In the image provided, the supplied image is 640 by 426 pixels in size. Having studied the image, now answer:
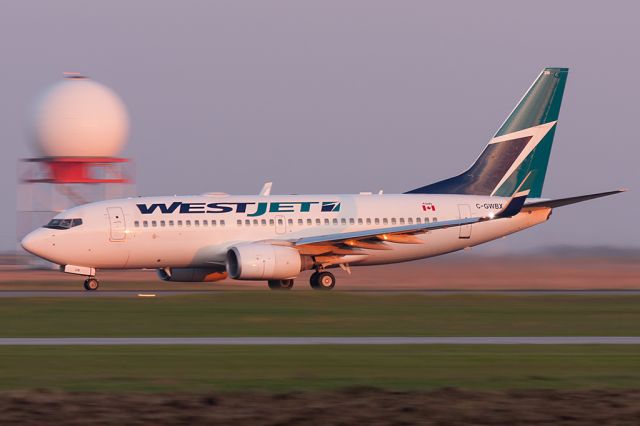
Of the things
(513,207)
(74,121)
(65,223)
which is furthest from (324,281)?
(74,121)

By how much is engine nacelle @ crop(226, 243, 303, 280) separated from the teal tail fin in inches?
335

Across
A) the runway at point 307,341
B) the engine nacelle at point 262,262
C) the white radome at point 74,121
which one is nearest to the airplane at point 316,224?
the engine nacelle at point 262,262

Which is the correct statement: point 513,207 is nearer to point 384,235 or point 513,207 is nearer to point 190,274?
point 384,235

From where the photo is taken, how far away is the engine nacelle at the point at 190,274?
152ft

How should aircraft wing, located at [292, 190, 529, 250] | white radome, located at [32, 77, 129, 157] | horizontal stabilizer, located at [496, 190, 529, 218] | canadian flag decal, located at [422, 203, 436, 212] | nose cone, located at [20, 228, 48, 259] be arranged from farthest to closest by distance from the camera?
white radome, located at [32, 77, 129, 157] → canadian flag decal, located at [422, 203, 436, 212] → horizontal stabilizer, located at [496, 190, 529, 218] → aircraft wing, located at [292, 190, 529, 250] → nose cone, located at [20, 228, 48, 259]

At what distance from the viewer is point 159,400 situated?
1639 centimetres

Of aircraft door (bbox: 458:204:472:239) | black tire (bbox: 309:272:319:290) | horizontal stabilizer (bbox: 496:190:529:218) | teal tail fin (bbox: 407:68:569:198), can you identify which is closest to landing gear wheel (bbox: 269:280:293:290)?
black tire (bbox: 309:272:319:290)

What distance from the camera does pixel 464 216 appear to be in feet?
158

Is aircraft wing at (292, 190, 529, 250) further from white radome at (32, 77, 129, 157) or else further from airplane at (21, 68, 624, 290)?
white radome at (32, 77, 129, 157)

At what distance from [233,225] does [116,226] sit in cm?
459

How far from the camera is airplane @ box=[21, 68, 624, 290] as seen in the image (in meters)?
44.2

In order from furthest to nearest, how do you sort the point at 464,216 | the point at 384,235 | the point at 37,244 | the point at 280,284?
1. the point at 464,216
2. the point at 280,284
3. the point at 384,235
4. the point at 37,244

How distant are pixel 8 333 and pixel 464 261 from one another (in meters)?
29.3

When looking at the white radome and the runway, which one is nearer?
the runway
